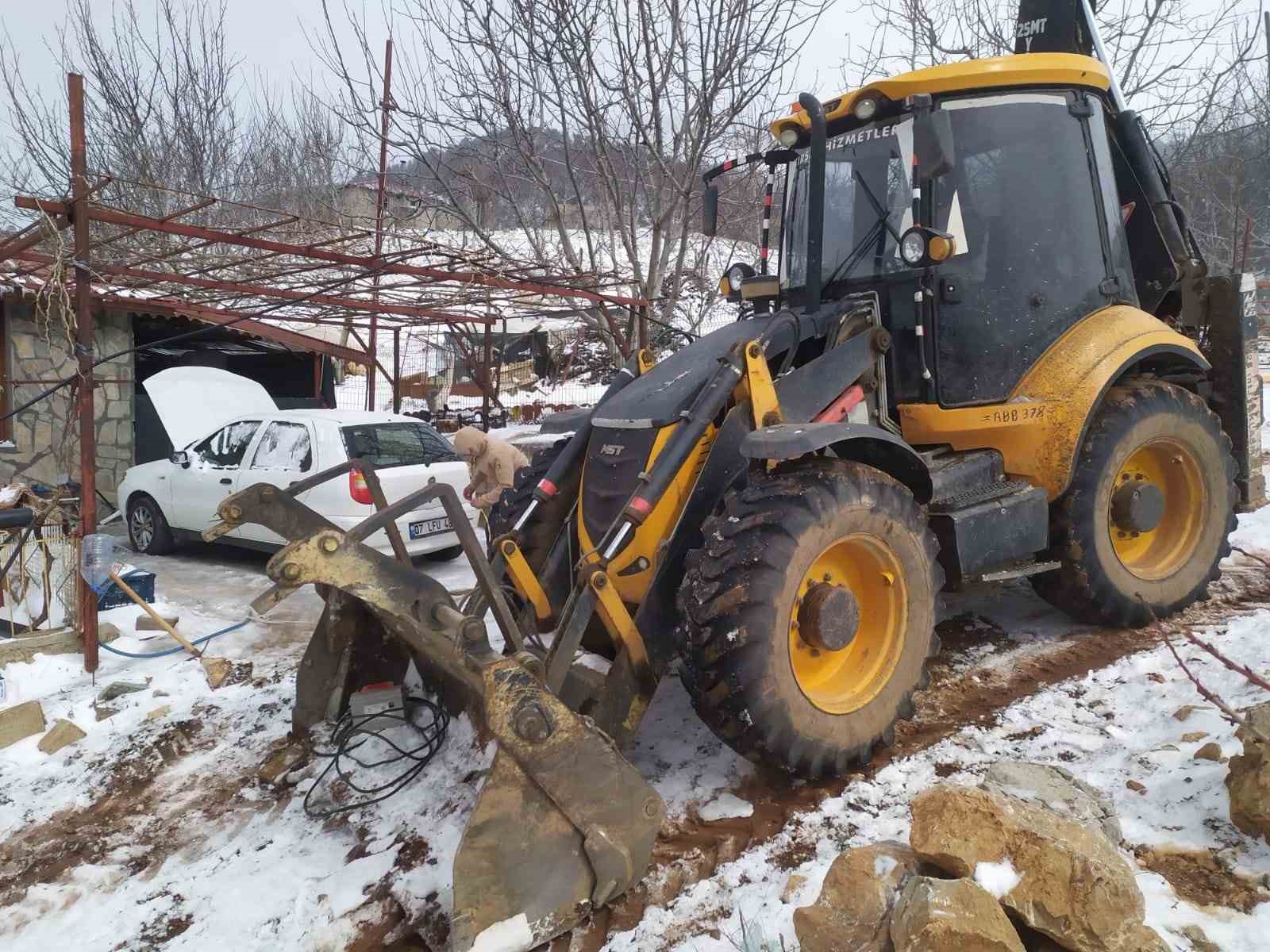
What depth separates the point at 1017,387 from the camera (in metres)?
4.54

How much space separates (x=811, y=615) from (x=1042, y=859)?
Result: 1.19 metres

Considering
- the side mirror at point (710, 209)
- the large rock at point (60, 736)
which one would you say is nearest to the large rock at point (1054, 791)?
the side mirror at point (710, 209)

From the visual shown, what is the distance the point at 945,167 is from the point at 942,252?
455mm

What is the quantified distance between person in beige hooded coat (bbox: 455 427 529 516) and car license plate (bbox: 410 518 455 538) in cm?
35

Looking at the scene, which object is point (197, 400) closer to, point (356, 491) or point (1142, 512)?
point (356, 491)

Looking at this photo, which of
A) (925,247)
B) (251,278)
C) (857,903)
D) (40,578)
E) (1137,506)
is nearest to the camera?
(857,903)

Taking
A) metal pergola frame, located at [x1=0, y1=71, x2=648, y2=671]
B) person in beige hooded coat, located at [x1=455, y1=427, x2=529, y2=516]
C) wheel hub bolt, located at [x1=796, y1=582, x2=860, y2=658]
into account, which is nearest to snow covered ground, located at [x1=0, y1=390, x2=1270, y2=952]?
wheel hub bolt, located at [x1=796, y1=582, x2=860, y2=658]

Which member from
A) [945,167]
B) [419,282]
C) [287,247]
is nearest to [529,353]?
[419,282]

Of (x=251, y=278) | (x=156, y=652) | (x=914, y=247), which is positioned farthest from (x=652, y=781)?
(x=251, y=278)

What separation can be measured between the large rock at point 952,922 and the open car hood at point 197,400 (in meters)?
→ 9.61

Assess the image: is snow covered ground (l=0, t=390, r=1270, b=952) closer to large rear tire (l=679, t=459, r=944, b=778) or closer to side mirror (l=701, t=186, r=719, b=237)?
large rear tire (l=679, t=459, r=944, b=778)

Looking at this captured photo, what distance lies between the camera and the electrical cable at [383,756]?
362cm

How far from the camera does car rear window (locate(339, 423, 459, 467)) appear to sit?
799cm

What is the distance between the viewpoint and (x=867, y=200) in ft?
14.7
